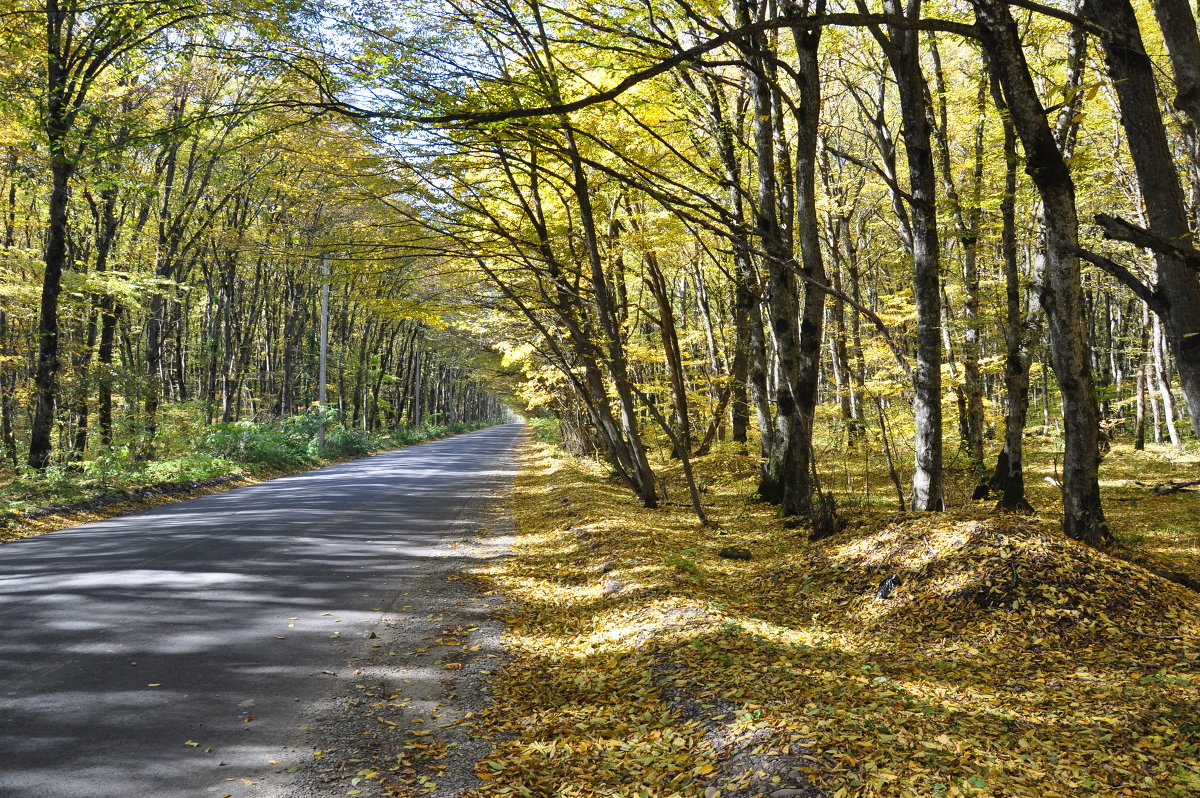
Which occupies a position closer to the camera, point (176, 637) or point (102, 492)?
point (176, 637)

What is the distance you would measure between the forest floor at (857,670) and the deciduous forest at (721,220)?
7 centimetres

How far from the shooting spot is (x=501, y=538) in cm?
1053

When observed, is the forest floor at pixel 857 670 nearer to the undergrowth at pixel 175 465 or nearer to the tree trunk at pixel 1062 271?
the tree trunk at pixel 1062 271

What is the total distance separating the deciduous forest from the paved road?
1.69m

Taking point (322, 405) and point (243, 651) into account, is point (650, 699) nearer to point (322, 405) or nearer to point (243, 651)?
point (243, 651)

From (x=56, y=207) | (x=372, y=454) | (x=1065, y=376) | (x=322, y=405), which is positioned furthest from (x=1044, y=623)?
(x=372, y=454)

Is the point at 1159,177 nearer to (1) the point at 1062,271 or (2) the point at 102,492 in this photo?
(1) the point at 1062,271

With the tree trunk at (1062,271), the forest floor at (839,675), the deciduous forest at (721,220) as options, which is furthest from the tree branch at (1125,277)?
the forest floor at (839,675)

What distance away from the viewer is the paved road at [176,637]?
3477mm

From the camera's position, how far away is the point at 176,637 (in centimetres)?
521

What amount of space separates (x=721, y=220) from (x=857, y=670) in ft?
16.9

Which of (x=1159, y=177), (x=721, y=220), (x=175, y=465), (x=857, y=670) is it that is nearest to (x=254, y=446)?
(x=175, y=465)

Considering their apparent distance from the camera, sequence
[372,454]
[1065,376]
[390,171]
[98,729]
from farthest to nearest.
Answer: [372,454]
[390,171]
[1065,376]
[98,729]

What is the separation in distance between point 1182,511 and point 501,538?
11.1 meters
